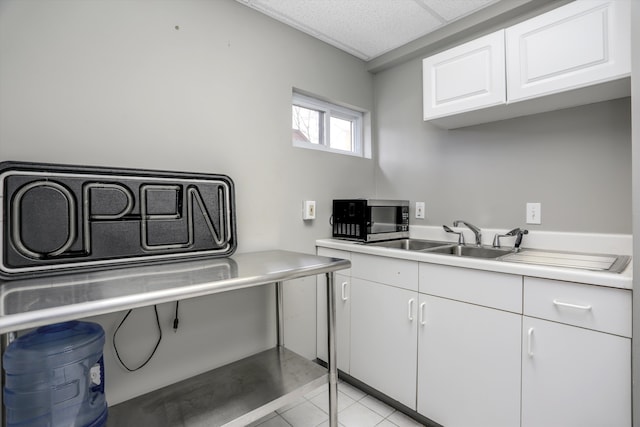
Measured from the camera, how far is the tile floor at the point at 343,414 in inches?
63.0

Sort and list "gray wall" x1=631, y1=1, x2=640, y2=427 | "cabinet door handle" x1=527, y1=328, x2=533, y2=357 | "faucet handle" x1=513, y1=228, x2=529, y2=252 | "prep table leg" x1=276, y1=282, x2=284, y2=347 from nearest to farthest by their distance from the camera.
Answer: "gray wall" x1=631, y1=1, x2=640, y2=427 → "cabinet door handle" x1=527, y1=328, x2=533, y2=357 → "faucet handle" x1=513, y1=228, x2=529, y2=252 → "prep table leg" x1=276, y1=282, x2=284, y2=347

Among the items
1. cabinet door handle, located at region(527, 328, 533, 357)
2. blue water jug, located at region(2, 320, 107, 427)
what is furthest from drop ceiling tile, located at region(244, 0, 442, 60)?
blue water jug, located at region(2, 320, 107, 427)

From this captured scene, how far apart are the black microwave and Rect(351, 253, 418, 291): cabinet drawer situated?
0.18 metres

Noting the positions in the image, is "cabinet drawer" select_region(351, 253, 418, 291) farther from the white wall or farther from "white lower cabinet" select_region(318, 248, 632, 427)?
the white wall

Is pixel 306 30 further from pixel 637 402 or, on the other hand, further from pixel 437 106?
pixel 637 402

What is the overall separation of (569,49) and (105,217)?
6.87 feet

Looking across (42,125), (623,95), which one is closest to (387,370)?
(623,95)

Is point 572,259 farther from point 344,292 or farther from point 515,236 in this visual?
point 344,292

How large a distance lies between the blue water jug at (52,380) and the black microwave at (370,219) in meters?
1.43

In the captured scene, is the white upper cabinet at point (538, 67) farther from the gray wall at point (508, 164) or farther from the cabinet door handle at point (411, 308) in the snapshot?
the cabinet door handle at point (411, 308)

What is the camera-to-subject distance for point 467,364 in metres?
1.40

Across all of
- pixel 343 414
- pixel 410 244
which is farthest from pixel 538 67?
pixel 343 414

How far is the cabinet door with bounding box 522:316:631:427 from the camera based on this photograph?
104cm

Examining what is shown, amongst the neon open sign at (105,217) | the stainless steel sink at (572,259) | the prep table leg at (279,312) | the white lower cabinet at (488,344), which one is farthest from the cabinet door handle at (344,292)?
the stainless steel sink at (572,259)
